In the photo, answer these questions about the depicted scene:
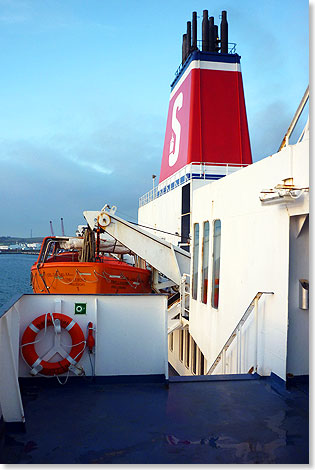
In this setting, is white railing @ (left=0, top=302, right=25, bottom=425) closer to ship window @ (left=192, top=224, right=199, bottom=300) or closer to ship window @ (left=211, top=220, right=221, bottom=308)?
ship window @ (left=211, top=220, right=221, bottom=308)

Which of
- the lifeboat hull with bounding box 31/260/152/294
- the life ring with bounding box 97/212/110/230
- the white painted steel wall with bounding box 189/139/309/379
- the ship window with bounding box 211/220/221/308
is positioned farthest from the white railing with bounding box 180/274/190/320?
the life ring with bounding box 97/212/110/230

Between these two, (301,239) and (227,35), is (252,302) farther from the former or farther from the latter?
(227,35)

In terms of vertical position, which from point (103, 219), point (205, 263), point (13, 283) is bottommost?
point (13, 283)

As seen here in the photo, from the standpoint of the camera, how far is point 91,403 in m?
4.04

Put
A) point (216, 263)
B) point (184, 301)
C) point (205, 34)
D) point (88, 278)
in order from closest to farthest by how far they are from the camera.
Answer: point (216, 263) < point (184, 301) < point (88, 278) < point (205, 34)

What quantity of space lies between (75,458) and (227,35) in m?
16.7

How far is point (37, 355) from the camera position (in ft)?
15.1

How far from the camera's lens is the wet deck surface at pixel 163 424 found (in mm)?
3002

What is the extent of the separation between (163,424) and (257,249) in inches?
100

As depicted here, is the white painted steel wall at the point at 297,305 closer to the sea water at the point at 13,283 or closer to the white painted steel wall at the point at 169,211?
the sea water at the point at 13,283

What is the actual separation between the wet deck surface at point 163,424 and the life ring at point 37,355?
0.20 m

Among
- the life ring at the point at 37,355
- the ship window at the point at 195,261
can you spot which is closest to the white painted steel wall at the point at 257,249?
the ship window at the point at 195,261

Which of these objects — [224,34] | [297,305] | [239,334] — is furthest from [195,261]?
[224,34]

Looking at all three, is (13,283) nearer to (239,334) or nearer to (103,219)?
(103,219)
